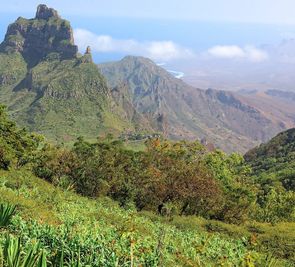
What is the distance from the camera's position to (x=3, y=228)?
1091 cm

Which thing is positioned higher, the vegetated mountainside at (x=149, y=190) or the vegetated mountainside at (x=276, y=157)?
the vegetated mountainside at (x=149, y=190)

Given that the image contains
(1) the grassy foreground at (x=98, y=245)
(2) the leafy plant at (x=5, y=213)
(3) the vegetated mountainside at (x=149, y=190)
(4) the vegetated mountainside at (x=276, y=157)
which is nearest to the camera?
(1) the grassy foreground at (x=98, y=245)

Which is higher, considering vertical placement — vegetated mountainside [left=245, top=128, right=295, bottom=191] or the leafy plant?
the leafy plant

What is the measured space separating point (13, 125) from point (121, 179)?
38.8 ft

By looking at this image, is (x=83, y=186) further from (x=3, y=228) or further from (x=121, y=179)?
(x=3, y=228)

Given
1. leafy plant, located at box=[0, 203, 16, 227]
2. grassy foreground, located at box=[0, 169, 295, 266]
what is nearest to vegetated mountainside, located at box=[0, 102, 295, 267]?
grassy foreground, located at box=[0, 169, 295, 266]

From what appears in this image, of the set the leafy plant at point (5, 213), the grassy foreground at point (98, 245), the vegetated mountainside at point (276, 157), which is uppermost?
the leafy plant at point (5, 213)

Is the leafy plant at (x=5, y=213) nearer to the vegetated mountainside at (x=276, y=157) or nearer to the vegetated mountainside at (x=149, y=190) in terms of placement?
the vegetated mountainside at (x=149, y=190)

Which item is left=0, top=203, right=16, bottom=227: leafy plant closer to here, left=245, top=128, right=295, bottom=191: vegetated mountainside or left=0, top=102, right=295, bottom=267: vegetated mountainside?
left=0, top=102, right=295, bottom=267: vegetated mountainside

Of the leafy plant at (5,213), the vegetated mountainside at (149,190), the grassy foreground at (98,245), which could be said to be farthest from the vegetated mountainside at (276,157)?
the leafy plant at (5,213)

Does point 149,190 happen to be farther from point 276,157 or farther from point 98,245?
point 276,157

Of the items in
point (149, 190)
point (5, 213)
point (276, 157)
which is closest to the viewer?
point (5, 213)

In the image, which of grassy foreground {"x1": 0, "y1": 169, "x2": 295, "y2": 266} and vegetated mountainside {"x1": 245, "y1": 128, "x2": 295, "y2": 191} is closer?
grassy foreground {"x1": 0, "y1": 169, "x2": 295, "y2": 266}

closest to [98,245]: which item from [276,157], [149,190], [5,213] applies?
[5,213]
